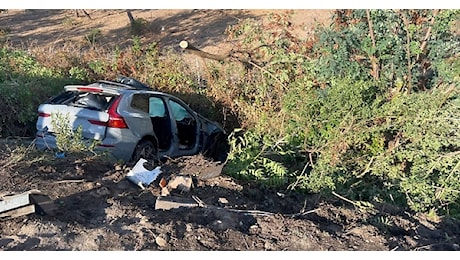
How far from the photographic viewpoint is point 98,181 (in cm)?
577

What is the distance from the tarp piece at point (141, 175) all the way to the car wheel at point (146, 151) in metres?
1.36

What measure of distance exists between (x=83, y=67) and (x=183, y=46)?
470 cm

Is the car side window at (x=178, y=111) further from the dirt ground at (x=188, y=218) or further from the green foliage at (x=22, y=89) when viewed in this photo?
the green foliage at (x=22, y=89)

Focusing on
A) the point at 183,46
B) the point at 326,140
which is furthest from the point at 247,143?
the point at 183,46

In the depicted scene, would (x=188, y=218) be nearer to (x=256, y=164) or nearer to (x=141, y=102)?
(x=256, y=164)

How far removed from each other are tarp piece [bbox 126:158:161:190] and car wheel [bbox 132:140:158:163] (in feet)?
4.46

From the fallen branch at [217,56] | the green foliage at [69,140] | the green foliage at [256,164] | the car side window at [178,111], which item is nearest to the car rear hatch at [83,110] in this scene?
the green foliage at [69,140]

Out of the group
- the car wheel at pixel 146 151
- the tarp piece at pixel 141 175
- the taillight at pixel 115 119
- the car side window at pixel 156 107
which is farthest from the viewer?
the car side window at pixel 156 107

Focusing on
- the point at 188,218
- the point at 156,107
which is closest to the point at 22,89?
the point at 156,107

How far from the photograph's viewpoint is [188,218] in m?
4.66

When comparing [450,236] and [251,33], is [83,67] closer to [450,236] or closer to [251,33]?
[251,33]

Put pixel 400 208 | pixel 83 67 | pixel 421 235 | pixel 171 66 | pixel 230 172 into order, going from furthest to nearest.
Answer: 1. pixel 83 67
2. pixel 171 66
3. pixel 230 172
4. pixel 400 208
5. pixel 421 235

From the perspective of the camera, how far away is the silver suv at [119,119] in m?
7.32

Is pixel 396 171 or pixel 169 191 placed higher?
pixel 169 191
